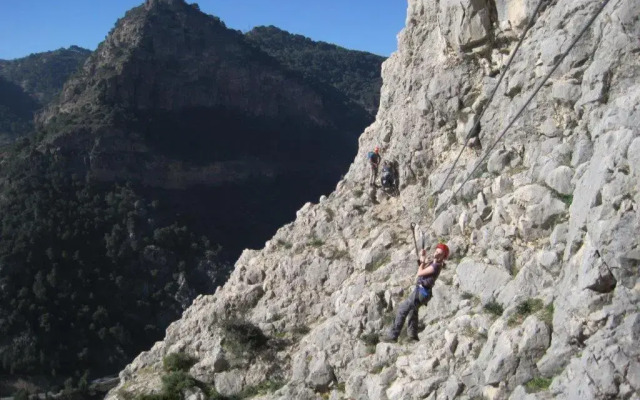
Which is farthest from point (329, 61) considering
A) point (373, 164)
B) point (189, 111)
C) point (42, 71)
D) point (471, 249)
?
point (471, 249)

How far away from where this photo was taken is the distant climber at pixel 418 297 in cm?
1047

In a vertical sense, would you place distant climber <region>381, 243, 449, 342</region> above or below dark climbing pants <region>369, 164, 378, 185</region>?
below

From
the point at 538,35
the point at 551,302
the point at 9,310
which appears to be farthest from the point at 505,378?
the point at 9,310

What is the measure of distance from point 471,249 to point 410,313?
155 cm

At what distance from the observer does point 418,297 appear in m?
10.5

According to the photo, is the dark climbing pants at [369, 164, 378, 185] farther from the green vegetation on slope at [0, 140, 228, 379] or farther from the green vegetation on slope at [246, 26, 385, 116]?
the green vegetation on slope at [246, 26, 385, 116]

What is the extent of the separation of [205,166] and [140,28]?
2032cm

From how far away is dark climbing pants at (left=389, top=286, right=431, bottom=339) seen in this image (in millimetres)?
10492

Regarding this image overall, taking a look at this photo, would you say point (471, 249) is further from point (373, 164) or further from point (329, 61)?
point (329, 61)

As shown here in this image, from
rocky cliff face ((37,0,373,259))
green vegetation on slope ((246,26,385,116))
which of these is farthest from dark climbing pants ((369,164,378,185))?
green vegetation on slope ((246,26,385,116))

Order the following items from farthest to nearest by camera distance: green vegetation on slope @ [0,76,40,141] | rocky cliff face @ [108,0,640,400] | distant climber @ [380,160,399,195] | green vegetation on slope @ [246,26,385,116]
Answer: green vegetation on slope @ [246,26,385,116]
green vegetation on slope @ [0,76,40,141]
distant climber @ [380,160,399,195]
rocky cliff face @ [108,0,640,400]

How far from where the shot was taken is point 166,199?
6881 centimetres

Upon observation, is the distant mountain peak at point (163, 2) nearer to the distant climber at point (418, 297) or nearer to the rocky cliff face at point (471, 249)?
the rocky cliff face at point (471, 249)

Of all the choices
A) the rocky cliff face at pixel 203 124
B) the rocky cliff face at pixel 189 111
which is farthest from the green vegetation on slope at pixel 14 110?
the rocky cliff face at pixel 189 111
